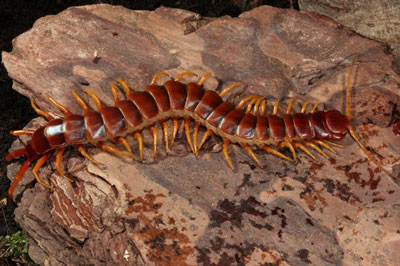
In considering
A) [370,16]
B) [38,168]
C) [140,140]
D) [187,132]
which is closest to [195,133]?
[187,132]

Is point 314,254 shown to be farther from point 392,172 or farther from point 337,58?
point 337,58

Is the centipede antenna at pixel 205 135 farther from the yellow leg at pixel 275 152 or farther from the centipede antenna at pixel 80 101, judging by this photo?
the centipede antenna at pixel 80 101

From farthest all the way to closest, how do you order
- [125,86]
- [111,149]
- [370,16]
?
[370,16] → [125,86] → [111,149]

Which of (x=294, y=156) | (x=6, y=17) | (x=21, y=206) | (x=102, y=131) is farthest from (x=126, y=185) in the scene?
(x=6, y=17)

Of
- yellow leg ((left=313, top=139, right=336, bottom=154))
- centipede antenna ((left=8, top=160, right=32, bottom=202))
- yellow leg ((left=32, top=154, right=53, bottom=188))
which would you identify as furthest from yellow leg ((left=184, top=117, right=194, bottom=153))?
centipede antenna ((left=8, top=160, right=32, bottom=202))

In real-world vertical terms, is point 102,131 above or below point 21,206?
above

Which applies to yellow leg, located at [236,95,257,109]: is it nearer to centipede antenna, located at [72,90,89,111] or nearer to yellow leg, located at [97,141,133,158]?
yellow leg, located at [97,141,133,158]

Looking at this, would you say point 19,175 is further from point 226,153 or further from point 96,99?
point 226,153
